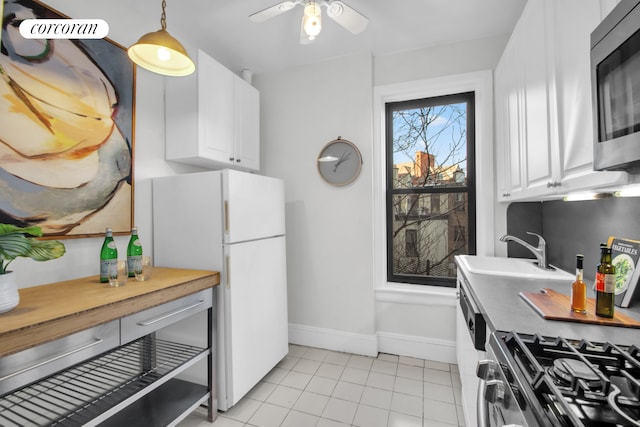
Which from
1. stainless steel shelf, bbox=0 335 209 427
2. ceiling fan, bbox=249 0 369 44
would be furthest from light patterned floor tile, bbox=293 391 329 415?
ceiling fan, bbox=249 0 369 44

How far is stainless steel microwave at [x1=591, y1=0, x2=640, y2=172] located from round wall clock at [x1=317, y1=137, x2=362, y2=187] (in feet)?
5.94

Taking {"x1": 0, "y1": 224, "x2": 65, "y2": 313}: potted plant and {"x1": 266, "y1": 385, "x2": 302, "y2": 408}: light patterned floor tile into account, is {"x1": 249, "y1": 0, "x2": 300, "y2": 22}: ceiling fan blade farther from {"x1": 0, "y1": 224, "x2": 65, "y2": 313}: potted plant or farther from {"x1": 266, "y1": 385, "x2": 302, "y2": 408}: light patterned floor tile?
{"x1": 266, "y1": 385, "x2": 302, "y2": 408}: light patterned floor tile

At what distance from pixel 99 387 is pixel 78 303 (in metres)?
0.46

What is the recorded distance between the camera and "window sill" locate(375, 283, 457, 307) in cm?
247

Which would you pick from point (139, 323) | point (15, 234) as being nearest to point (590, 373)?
point (139, 323)

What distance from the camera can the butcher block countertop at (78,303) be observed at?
97cm

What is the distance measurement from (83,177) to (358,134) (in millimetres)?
2060

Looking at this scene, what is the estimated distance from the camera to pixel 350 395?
79.7 inches

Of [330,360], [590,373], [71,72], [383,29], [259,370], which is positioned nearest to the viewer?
[590,373]

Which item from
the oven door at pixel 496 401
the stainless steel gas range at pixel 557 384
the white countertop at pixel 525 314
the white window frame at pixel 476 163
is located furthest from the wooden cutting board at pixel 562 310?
the white window frame at pixel 476 163

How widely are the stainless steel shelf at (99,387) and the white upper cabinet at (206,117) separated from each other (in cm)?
136

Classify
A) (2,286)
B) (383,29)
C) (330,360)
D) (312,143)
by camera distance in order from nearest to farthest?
(2,286) → (383,29) → (330,360) → (312,143)

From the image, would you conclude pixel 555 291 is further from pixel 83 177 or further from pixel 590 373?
pixel 83 177

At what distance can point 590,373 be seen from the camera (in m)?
0.63
